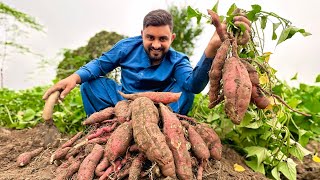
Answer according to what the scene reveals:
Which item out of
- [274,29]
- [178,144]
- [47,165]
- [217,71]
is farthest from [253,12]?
[47,165]

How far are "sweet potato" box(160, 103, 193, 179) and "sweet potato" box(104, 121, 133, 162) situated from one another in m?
0.19

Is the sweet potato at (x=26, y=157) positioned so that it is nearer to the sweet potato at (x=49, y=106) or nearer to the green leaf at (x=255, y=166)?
the sweet potato at (x=49, y=106)

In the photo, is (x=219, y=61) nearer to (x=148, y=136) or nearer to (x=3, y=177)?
(x=148, y=136)

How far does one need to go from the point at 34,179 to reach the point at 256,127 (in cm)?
138

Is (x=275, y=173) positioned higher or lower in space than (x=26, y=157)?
lower

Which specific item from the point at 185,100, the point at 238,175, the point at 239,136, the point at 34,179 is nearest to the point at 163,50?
the point at 185,100

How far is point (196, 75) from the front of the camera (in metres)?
2.63

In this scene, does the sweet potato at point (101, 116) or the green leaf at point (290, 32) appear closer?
the green leaf at point (290, 32)

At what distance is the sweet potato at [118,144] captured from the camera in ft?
7.14

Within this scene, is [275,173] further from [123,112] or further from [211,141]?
[123,112]

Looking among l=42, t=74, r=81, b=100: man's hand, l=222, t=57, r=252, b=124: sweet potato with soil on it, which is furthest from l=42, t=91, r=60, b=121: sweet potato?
l=222, t=57, r=252, b=124: sweet potato with soil on it

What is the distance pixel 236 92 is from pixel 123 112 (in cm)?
70

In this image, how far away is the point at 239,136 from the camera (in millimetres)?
3004

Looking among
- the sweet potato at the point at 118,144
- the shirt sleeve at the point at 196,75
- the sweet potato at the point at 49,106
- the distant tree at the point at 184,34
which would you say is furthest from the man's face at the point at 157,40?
the distant tree at the point at 184,34
